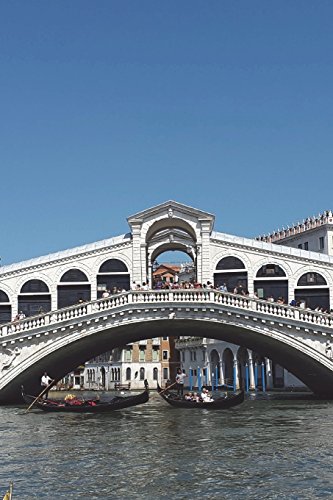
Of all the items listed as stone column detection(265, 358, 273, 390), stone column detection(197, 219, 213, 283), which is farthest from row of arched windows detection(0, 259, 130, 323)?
stone column detection(265, 358, 273, 390)

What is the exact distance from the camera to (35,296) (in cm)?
3366

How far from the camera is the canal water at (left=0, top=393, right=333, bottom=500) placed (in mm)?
13586

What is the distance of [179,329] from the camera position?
35094 millimetres

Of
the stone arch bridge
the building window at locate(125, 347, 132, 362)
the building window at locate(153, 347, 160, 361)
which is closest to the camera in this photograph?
the stone arch bridge

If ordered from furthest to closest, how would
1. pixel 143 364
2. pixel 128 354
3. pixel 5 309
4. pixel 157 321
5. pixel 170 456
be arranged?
pixel 128 354 → pixel 143 364 → pixel 5 309 → pixel 157 321 → pixel 170 456

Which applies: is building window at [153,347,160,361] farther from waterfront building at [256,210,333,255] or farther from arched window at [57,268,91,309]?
arched window at [57,268,91,309]

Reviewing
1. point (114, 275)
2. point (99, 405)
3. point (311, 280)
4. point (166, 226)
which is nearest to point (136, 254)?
point (114, 275)

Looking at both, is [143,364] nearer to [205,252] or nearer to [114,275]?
[114,275]

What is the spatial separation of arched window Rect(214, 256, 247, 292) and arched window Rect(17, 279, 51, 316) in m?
6.70

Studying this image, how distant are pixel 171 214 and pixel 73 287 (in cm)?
482

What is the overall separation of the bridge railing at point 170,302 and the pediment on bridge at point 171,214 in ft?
12.7

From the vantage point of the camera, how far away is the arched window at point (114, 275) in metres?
33.4

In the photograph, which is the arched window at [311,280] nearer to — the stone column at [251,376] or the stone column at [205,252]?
the stone column at [205,252]

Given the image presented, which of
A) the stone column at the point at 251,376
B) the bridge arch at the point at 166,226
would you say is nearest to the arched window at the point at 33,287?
the bridge arch at the point at 166,226
